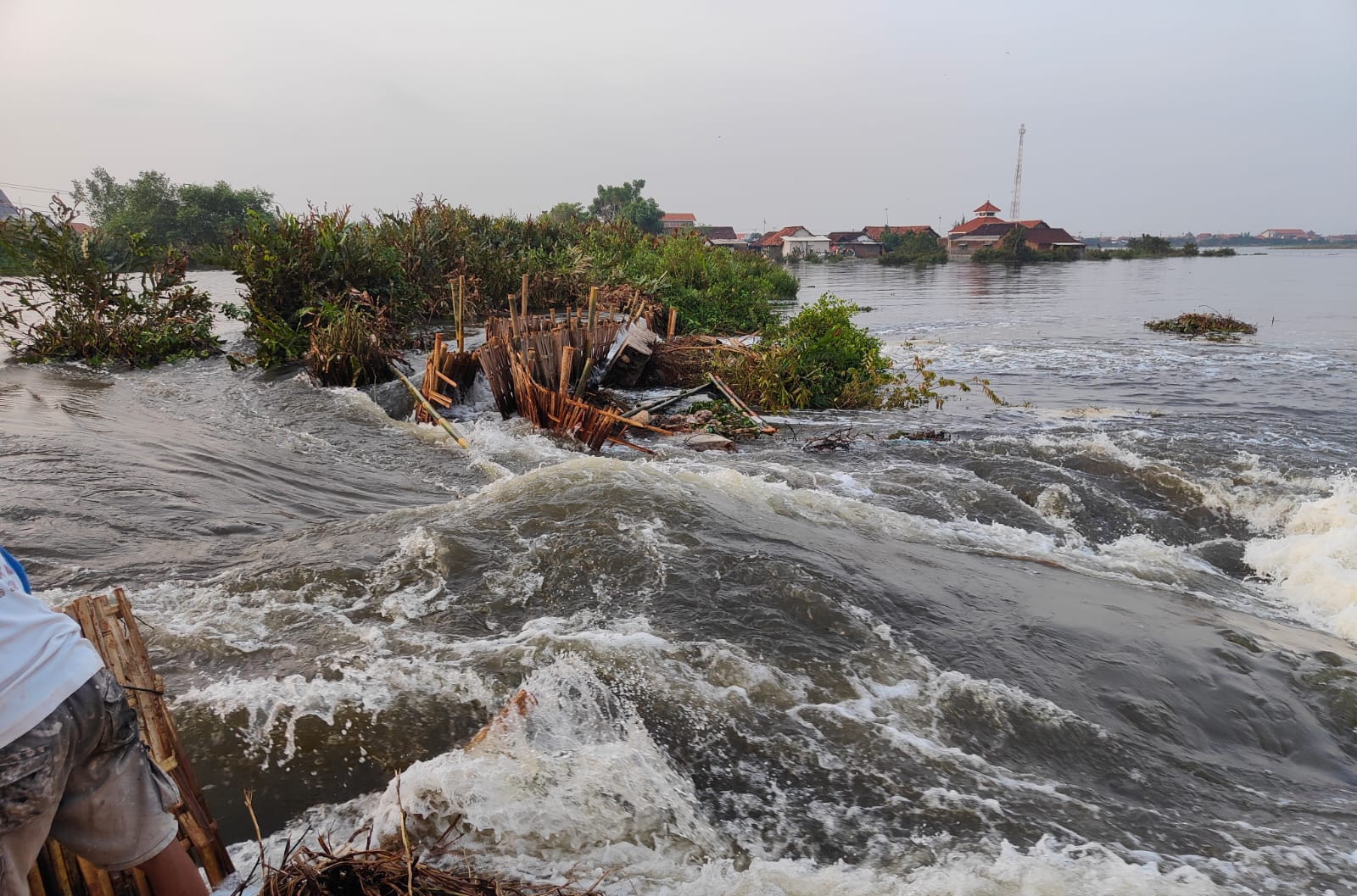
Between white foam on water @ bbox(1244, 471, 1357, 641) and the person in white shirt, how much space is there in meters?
6.22

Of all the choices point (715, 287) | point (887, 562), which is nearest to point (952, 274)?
point (715, 287)

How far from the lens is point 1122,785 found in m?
3.13

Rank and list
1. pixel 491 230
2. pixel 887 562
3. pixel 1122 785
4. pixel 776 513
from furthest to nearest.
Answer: pixel 491 230
pixel 776 513
pixel 887 562
pixel 1122 785

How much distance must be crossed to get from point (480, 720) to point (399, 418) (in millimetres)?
7357

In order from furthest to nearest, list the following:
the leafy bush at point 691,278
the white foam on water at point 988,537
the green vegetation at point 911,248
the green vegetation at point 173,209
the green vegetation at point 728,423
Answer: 1. the green vegetation at point 911,248
2. the green vegetation at point 173,209
3. the leafy bush at point 691,278
4. the green vegetation at point 728,423
5. the white foam on water at point 988,537

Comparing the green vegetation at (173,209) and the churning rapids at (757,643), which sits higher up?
the green vegetation at (173,209)

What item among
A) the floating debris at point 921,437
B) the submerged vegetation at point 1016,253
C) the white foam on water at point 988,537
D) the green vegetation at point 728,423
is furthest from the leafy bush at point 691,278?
the submerged vegetation at point 1016,253

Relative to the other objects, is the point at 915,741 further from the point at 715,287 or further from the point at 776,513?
the point at 715,287

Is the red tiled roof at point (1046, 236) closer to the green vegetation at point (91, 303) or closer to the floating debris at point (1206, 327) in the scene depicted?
the floating debris at point (1206, 327)

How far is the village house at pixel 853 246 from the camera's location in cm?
8406

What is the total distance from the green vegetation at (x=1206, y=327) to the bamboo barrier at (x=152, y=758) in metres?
22.9

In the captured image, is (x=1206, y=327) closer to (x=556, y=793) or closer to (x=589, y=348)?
(x=589, y=348)

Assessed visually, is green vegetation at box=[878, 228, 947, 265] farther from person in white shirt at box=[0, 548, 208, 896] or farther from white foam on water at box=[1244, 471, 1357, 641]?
person in white shirt at box=[0, 548, 208, 896]

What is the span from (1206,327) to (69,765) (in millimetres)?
24429
